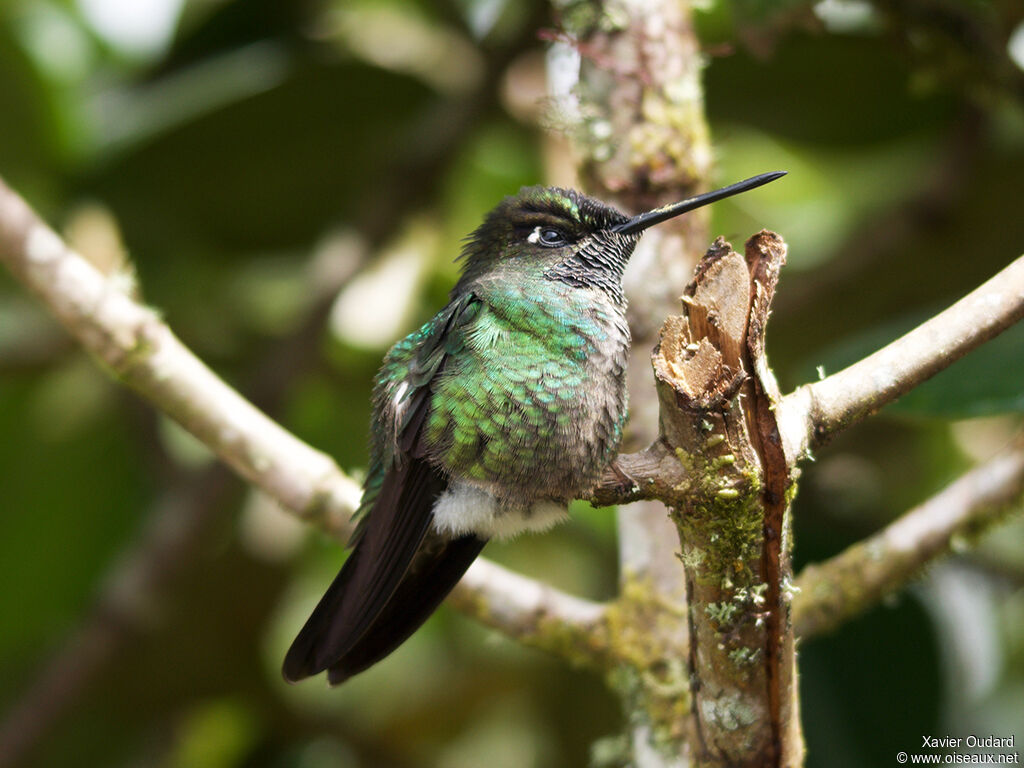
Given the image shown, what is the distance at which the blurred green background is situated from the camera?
3.39 metres

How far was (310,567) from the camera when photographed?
4012 millimetres

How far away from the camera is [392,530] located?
68.3 inches

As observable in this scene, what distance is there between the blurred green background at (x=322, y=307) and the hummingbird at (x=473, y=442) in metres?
1.44

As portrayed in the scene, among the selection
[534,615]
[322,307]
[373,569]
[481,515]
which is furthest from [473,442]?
[322,307]

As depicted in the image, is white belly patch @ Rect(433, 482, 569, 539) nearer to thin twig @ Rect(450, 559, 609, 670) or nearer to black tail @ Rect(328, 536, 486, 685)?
black tail @ Rect(328, 536, 486, 685)

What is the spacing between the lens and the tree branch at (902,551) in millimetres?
2084

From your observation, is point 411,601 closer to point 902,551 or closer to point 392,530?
point 392,530

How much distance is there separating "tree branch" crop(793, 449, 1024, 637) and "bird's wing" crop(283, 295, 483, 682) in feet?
2.28

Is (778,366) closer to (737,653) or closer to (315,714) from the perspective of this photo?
(315,714)

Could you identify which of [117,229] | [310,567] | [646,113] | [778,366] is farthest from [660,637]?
[117,229]

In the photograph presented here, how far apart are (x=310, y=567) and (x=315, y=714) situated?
61 centimetres

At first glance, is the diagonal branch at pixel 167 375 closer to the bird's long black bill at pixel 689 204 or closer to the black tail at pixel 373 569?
the black tail at pixel 373 569

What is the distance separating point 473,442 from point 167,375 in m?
0.61

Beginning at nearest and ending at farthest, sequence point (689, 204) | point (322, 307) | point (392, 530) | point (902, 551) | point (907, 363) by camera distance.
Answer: point (907, 363) < point (392, 530) < point (689, 204) < point (902, 551) < point (322, 307)
